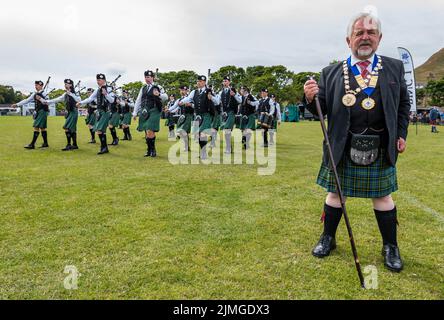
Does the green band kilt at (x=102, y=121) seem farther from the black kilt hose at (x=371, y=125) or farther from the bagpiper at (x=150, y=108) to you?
the black kilt hose at (x=371, y=125)

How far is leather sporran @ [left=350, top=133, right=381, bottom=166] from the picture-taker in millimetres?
3152

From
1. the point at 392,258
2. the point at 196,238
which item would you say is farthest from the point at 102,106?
the point at 392,258

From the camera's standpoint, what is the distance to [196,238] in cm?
387

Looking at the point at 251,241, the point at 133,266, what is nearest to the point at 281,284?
the point at 251,241

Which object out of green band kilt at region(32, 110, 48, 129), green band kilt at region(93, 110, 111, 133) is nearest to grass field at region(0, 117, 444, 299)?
green band kilt at region(93, 110, 111, 133)

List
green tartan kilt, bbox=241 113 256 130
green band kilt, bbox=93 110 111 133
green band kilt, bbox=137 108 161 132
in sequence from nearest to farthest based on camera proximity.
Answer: green band kilt, bbox=137 108 161 132, green band kilt, bbox=93 110 111 133, green tartan kilt, bbox=241 113 256 130

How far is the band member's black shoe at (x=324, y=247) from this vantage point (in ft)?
11.3

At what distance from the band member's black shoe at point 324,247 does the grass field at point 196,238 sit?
8 centimetres

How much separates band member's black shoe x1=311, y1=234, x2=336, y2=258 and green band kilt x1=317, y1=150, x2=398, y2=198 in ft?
1.62

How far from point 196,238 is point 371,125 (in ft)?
6.94

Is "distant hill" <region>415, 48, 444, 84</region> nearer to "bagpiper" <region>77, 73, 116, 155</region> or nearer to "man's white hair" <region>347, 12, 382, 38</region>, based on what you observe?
"bagpiper" <region>77, 73, 116, 155</region>

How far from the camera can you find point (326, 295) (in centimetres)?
273

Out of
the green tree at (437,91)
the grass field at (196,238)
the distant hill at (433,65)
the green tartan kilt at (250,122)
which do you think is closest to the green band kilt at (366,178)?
the grass field at (196,238)
